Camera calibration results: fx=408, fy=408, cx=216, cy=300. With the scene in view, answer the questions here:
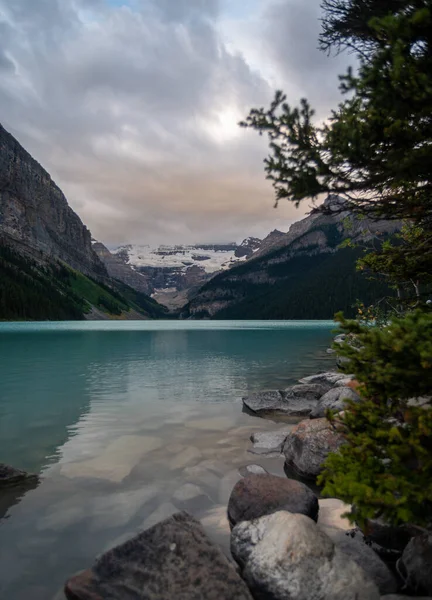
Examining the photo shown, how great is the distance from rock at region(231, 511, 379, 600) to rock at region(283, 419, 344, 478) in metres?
5.03

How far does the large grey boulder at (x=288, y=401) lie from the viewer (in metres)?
20.3

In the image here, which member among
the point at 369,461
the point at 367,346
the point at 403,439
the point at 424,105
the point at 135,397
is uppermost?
the point at 424,105

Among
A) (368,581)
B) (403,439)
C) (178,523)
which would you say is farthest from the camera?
(178,523)

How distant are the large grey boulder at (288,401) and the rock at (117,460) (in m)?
6.73

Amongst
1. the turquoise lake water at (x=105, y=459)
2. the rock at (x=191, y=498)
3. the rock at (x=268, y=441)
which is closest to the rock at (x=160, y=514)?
the turquoise lake water at (x=105, y=459)

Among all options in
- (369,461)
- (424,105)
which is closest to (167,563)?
(369,461)

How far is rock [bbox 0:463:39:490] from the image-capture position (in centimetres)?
1117

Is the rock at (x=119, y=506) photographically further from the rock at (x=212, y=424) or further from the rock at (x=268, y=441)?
the rock at (x=212, y=424)

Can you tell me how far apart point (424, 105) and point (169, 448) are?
13133 millimetres

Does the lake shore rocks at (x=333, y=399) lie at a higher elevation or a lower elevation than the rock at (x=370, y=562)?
higher

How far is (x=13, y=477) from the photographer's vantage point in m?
11.4

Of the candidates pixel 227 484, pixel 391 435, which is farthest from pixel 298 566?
pixel 227 484

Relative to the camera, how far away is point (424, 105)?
18.3ft

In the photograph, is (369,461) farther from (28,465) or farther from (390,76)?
(28,465)
